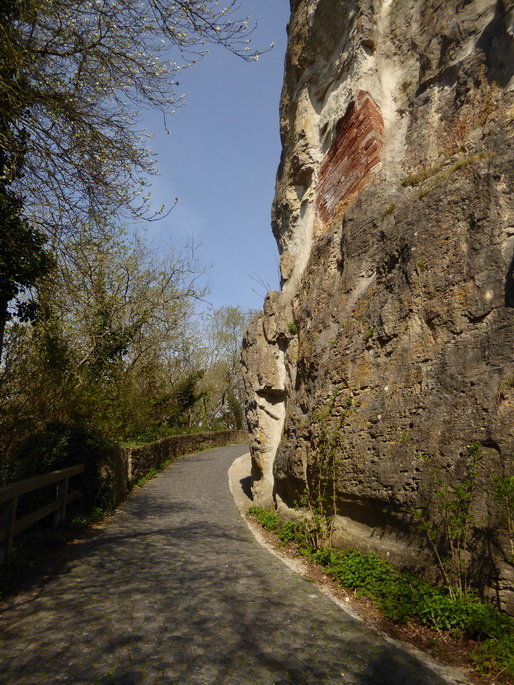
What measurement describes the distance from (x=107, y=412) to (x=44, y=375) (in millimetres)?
4969

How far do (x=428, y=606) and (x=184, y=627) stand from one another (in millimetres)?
2495

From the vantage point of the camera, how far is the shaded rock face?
5070mm

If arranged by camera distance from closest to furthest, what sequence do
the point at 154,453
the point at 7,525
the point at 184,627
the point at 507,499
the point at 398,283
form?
the point at 507,499
the point at 184,627
the point at 7,525
the point at 398,283
the point at 154,453

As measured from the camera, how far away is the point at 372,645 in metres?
4.28

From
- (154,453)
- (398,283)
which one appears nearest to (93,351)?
(154,453)

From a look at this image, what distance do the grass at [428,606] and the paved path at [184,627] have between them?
45 cm

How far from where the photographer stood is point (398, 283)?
21.4 feet

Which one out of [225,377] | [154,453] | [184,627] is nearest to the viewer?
[184,627]

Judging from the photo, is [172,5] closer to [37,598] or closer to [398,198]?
Result: [398,198]

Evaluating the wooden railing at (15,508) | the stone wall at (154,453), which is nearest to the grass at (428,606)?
the wooden railing at (15,508)

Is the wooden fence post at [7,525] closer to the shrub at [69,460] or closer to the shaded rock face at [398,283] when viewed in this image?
the shrub at [69,460]

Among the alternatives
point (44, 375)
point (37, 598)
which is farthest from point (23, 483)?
point (44, 375)

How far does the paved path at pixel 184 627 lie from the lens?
142 inches

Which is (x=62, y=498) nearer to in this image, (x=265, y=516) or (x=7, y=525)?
(x=7, y=525)
